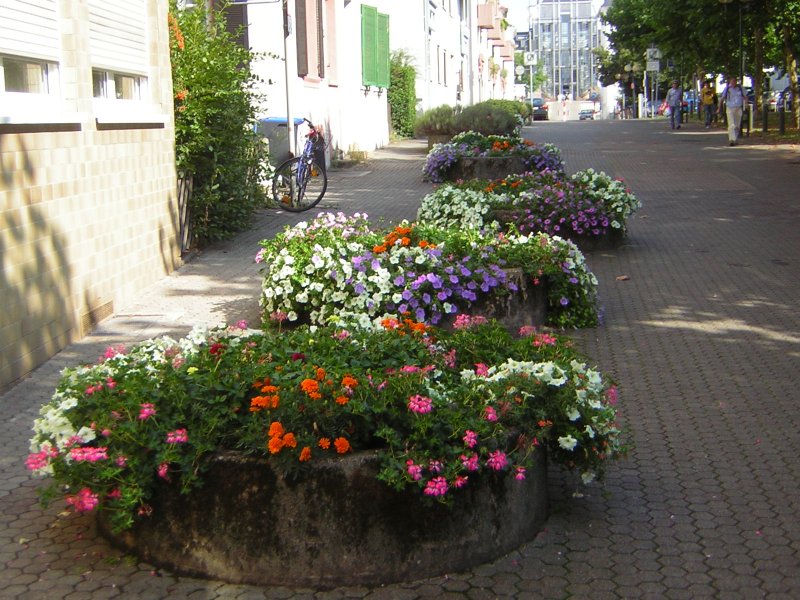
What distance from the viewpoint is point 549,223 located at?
41.0 feet

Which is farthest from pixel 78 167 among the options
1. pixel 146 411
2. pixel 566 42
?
pixel 566 42

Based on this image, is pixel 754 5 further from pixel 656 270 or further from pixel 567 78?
pixel 567 78

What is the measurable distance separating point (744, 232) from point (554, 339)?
9.77 metres

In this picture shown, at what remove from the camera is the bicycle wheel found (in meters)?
16.7

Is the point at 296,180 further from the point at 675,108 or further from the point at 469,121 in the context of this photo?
the point at 675,108

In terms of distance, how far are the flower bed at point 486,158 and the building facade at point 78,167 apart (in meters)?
8.60

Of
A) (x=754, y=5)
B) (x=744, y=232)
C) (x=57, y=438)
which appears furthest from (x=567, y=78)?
(x=57, y=438)

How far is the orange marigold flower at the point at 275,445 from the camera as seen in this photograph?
12.8 feet

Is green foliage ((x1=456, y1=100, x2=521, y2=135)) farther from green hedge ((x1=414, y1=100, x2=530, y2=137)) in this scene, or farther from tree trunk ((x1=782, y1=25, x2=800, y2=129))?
tree trunk ((x1=782, y1=25, x2=800, y2=129))

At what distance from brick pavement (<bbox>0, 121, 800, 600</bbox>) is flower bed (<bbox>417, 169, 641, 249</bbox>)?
0.38 metres

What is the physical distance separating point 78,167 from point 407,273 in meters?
2.55

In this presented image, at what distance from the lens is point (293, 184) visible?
55.2 feet

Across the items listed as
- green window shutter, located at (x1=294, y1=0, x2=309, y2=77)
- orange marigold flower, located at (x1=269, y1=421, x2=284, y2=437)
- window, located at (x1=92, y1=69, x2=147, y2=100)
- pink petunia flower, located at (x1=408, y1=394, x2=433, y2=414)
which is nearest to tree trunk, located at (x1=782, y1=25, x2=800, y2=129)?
green window shutter, located at (x1=294, y1=0, x2=309, y2=77)

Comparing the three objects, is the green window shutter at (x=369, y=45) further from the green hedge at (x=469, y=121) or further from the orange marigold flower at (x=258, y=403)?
the orange marigold flower at (x=258, y=403)
